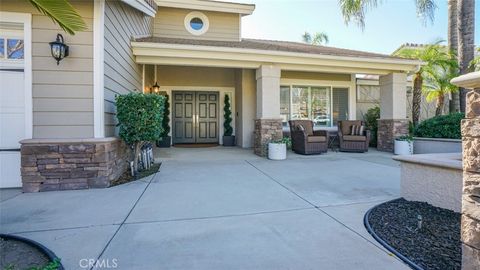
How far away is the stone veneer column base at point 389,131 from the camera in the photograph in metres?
8.17

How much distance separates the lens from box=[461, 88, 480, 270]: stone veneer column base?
61.4 inches

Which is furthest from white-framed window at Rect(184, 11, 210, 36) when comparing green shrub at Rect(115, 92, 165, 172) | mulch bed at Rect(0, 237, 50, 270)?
mulch bed at Rect(0, 237, 50, 270)

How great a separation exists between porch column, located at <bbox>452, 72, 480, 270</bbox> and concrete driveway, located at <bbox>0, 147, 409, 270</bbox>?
49 centimetres

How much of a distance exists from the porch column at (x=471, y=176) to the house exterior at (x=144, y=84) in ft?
14.9

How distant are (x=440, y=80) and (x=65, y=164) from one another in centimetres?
1097

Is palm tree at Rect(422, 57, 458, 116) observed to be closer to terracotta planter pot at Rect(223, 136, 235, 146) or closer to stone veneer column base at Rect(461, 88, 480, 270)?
terracotta planter pot at Rect(223, 136, 235, 146)

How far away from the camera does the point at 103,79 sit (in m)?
4.35

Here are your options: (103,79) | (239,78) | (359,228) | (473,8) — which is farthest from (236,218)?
(473,8)

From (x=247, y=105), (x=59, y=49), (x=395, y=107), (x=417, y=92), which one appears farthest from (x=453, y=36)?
(x=59, y=49)

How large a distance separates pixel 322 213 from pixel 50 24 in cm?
500

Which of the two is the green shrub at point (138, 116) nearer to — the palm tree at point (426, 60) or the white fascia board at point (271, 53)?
the white fascia board at point (271, 53)

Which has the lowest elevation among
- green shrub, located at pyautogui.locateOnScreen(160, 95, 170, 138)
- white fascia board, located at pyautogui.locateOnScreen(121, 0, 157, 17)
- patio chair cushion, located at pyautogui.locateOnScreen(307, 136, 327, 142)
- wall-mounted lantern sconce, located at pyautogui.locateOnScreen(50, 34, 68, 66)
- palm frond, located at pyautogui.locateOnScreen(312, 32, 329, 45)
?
patio chair cushion, located at pyautogui.locateOnScreen(307, 136, 327, 142)

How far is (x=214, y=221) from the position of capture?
2844 mm

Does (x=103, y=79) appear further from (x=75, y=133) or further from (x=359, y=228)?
(x=359, y=228)
